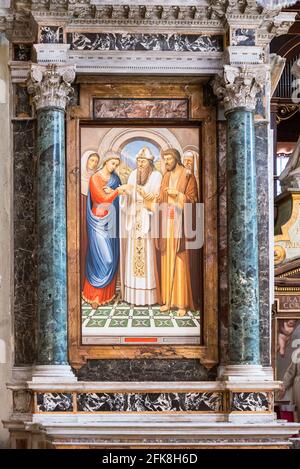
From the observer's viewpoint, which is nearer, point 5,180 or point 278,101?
point 5,180

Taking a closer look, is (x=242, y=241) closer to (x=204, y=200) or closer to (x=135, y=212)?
(x=204, y=200)

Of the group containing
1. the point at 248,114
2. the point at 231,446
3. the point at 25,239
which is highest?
the point at 248,114

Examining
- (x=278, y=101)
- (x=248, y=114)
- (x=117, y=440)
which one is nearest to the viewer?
(x=117, y=440)

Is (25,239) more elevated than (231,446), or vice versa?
(25,239)

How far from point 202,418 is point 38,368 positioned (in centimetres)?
203

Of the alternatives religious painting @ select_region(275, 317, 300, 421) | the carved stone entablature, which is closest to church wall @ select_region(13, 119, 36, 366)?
the carved stone entablature

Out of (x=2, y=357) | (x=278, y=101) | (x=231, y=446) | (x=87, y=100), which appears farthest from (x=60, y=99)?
(x=278, y=101)

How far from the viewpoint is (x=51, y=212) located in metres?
19.0

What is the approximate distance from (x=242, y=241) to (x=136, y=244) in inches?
54.8

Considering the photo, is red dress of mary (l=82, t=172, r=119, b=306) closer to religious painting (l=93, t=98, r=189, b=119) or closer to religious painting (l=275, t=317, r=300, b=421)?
religious painting (l=93, t=98, r=189, b=119)

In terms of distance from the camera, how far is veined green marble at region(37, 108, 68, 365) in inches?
746

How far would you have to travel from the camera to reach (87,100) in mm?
19797

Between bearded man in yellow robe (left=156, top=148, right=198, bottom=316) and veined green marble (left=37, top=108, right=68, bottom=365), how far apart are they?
1.33 metres

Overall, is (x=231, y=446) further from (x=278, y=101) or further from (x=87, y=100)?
(x=278, y=101)
